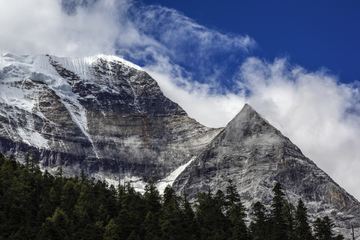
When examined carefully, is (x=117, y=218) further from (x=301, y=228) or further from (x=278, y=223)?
(x=301, y=228)

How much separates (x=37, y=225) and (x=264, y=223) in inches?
2004

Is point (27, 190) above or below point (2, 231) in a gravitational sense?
above

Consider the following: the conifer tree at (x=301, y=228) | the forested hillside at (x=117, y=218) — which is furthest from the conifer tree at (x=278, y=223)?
the conifer tree at (x=301, y=228)

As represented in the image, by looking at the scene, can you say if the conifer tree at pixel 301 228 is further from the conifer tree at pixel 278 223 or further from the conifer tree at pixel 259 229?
the conifer tree at pixel 259 229

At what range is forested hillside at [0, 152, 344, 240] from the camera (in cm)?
11238

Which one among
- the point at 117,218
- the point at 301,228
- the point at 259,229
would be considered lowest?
the point at 301,228

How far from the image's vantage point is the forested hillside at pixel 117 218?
369ft

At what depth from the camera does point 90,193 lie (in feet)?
456

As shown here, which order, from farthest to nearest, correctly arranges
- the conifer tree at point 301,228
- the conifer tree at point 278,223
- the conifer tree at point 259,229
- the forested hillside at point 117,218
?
the conifer tree at point 259,229, the conifer tree at point 278,223, the conifer tree at point 301,228, the forested hillside at point 117,218

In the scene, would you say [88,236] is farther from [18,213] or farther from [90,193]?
[90,193]

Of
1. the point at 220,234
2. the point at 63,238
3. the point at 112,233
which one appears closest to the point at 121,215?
the point at 112,233

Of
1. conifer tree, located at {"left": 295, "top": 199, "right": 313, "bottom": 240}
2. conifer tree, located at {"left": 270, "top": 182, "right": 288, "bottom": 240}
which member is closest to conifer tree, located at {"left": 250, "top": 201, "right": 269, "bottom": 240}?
conifer tree, located at {"left": 270, "top": 182, "right": 288, "bottom": 240}

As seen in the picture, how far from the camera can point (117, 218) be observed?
120 metres

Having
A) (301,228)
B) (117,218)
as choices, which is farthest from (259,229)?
(117,218)
